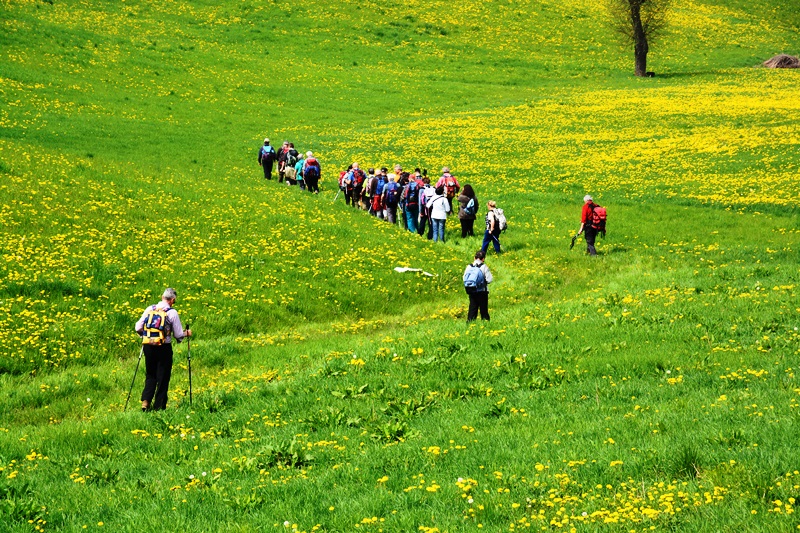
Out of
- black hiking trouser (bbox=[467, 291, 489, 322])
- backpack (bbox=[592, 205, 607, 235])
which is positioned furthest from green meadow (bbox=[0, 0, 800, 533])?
backpack (bbox=[592, 205, 607, 235])

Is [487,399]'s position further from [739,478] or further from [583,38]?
[583,38]

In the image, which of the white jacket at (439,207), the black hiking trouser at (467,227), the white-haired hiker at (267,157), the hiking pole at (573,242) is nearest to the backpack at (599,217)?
the hiking pole at (573,242)

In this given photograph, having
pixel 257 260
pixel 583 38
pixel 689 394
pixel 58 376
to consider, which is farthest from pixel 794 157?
pixel 583 38

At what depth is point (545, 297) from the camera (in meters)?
24.1

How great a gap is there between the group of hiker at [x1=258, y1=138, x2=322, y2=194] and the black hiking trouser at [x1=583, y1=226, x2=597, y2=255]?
1368cm

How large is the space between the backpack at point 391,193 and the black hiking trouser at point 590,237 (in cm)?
804

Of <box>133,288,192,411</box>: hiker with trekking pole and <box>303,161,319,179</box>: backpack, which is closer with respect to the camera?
<box>133,288,192,411</box>: hiker with trekking pole

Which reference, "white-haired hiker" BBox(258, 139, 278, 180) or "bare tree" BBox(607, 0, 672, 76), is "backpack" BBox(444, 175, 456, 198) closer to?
"white-haired hiker" BBox(258, 139, 278, 180)

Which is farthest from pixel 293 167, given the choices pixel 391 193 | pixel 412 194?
pixel 412 194

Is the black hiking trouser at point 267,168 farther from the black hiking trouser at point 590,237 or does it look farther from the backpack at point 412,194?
the black hiking trouser at point 590,237

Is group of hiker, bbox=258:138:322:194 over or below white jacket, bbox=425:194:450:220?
over

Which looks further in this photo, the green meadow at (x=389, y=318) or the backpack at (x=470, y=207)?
the backpack at (x=470, y=207)

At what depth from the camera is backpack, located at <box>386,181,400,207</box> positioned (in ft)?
106

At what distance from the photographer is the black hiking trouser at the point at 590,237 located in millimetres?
27281
